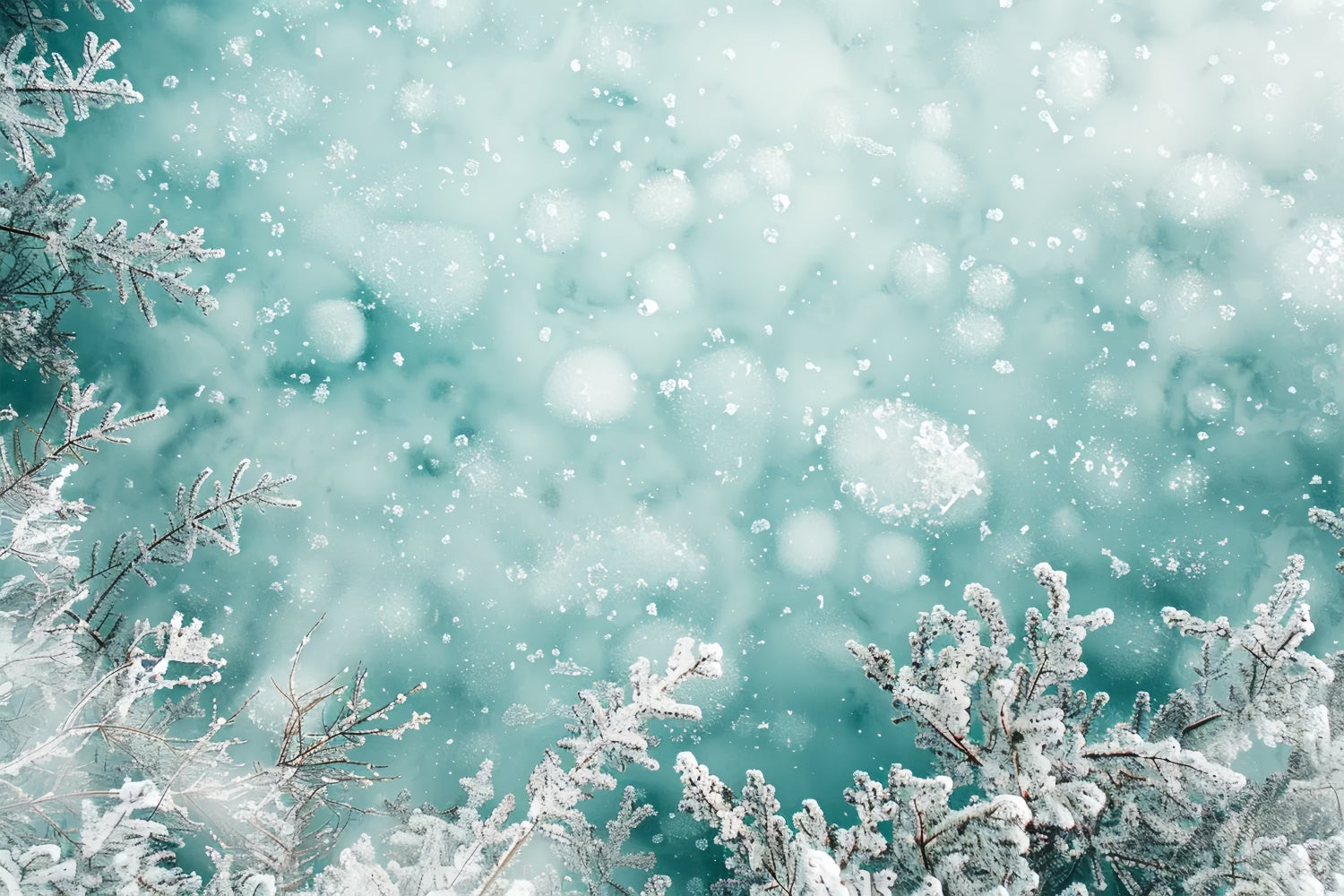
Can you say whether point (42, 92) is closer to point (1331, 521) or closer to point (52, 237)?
point (52, 237)

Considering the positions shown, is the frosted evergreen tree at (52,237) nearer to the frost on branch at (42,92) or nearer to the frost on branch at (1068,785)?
the frost on branch at (42,92)

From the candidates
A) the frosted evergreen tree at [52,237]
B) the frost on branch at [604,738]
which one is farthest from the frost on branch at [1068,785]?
the frosted evergreen tree at [52,237]

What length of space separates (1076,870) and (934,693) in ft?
6.25

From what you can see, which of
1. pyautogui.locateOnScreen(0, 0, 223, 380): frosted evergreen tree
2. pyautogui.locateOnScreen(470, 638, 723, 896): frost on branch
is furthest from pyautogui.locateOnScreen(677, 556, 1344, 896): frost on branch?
pyautogui.locateOnScreen(0, 0, 223, 380): frosted evergreen tree

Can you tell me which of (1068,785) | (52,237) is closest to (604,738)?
(1068,785)

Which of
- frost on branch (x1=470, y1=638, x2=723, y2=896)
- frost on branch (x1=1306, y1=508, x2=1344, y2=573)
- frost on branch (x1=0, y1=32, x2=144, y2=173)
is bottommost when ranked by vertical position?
frost on branch (x1=470, y1=638, x2=723, y2=896)

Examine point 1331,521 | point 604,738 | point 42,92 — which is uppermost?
point 1331,521

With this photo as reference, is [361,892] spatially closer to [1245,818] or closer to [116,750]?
[116,750]

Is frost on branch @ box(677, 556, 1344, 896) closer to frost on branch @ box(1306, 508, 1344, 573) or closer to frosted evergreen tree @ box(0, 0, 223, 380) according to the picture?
frost on branch @ box(1306, 508, 1344, 573)

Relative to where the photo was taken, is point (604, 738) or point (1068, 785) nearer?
point (1068, 785)

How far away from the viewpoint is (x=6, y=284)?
530 centimetres

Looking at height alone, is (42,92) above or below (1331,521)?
below

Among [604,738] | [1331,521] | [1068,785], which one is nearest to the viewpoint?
[1068,785]

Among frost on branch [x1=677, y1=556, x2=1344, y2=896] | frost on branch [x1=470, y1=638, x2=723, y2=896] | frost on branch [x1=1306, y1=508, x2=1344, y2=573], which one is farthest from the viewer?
frost on branch [x1=1306, y1=508, x2=1344, y2=573]
